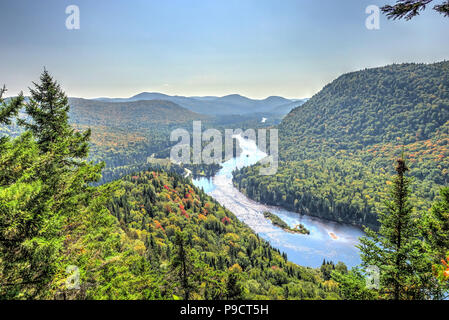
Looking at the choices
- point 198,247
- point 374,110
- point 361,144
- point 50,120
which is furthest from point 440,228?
point 374,110

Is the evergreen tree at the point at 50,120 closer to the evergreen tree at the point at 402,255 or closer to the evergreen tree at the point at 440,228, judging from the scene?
the evergreen tree at the point at 402,255

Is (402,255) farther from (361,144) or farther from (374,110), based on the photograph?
(374,110)

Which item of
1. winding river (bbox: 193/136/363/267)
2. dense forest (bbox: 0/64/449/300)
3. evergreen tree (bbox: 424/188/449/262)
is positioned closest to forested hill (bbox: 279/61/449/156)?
winding river (bbox: 193/136/363/267)

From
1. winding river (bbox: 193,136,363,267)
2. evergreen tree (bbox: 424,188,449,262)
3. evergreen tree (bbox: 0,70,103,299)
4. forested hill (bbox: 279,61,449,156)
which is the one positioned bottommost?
winding river (bbox: 193,136,363,267)

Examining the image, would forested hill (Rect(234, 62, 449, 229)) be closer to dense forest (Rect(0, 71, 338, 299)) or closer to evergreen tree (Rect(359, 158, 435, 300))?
evergreen tree (Rect(359, 158, 435, 300))

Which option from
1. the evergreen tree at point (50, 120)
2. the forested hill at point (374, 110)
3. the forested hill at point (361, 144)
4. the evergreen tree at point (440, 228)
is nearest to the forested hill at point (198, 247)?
the evergreen tree at point (50, 120)

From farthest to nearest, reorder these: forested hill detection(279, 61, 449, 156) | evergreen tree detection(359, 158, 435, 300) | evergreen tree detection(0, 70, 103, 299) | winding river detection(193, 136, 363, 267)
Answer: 1. forested hill detection(279, 61, 449, 156)
2. winding river detection(193, 136, 363, 267)
3. evergreen tree detection(359, 158, 435, 300)
4. evergreen tree detection(0, 70, 103, 299)
